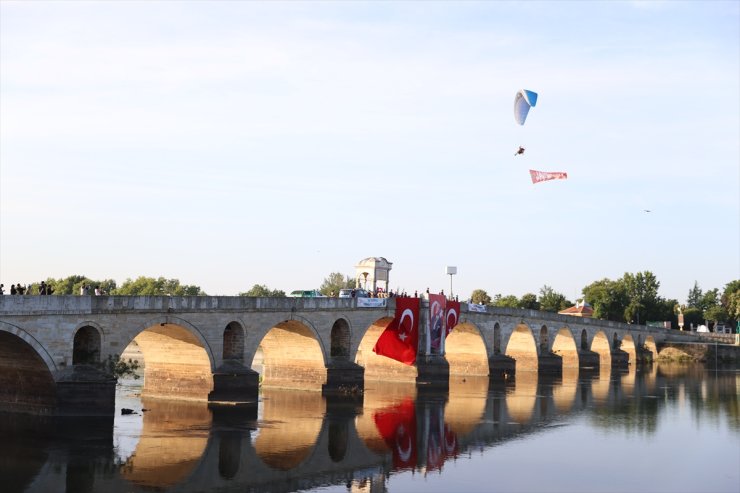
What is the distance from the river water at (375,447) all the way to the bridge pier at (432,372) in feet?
22.7

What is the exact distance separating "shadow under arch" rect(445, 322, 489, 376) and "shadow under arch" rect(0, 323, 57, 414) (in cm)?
4353

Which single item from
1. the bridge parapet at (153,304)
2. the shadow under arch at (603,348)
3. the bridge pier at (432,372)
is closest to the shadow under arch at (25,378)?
the bridge parapet at (153,304)

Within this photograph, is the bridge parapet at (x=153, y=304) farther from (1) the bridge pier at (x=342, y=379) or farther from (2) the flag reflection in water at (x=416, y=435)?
(2) the flag reflection in water at (x=416, y=435)

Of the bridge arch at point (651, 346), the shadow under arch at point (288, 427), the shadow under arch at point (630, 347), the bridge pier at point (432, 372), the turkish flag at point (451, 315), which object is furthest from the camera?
the bridge arch at point (651, 346)

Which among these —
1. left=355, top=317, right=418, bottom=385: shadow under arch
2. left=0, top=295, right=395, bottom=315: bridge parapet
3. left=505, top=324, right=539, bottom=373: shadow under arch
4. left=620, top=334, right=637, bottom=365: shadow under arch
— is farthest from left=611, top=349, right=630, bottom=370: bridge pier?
left=0, top=295, right=395, bottom=315: bridge parapet

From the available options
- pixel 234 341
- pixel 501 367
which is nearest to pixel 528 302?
pixel 501 367

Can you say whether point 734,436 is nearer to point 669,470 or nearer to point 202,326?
point 669,470

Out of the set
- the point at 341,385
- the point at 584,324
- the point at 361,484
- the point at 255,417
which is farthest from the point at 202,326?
the point at 584,324

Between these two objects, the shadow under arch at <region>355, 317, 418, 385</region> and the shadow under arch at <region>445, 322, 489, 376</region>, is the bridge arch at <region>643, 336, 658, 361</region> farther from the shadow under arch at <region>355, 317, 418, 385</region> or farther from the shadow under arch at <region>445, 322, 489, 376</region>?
the shadow under arch at <region>355, 317, 418, 385</region>

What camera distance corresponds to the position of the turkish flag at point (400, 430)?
35.8 m

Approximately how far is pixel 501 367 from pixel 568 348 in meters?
22.5

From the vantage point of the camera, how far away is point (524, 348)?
8744 centimetres

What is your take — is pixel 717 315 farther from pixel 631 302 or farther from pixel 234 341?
pixel 234 341

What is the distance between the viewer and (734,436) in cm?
4397
